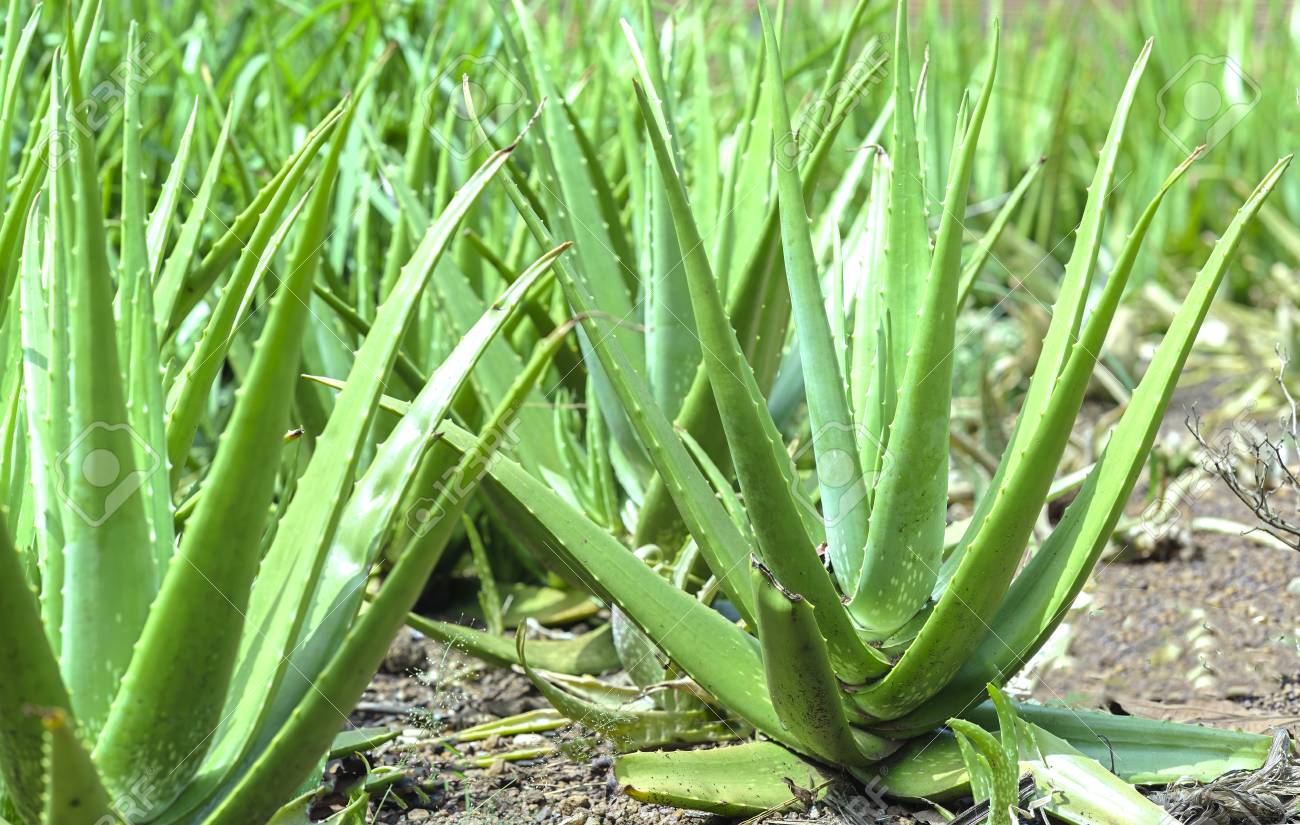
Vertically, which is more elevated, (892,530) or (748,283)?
(748,283)

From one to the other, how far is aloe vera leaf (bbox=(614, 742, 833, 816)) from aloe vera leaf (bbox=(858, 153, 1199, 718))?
0.09 metres

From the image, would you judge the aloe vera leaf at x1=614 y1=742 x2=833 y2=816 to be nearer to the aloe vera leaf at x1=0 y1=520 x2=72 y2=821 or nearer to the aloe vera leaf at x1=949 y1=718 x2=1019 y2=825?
the aloe vera leaf at x1=949 y1=718 x2=1019 y2=825

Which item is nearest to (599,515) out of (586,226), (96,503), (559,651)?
(559,651)

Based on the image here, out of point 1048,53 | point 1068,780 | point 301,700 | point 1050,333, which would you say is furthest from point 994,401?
point 1048,53

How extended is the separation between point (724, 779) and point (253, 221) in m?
0.58

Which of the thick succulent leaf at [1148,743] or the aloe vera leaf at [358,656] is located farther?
the thick succulent leaf at [1148,743]

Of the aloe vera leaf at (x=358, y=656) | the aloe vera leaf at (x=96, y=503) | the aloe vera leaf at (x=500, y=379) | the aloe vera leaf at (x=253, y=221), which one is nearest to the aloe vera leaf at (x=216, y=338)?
the aloe vera leaf at (x=253, y=221)

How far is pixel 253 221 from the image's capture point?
987 mm

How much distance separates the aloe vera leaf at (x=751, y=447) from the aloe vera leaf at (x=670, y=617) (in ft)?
0.35

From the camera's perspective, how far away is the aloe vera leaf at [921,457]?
34.4 inches

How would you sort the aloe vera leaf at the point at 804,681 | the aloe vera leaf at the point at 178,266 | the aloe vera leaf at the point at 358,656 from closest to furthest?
the aloe vera leaf at the point at 358,656 → the aloe vera leaf at the point at 804,681 → the aloe vera leaf at the point at 178,266

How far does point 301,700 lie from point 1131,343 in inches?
85.9

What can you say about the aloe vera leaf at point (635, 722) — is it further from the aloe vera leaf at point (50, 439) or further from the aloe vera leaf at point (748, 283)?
the aloe vera leaf at point (50, 439)

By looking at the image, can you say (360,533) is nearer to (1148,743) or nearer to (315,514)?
(315,514)
